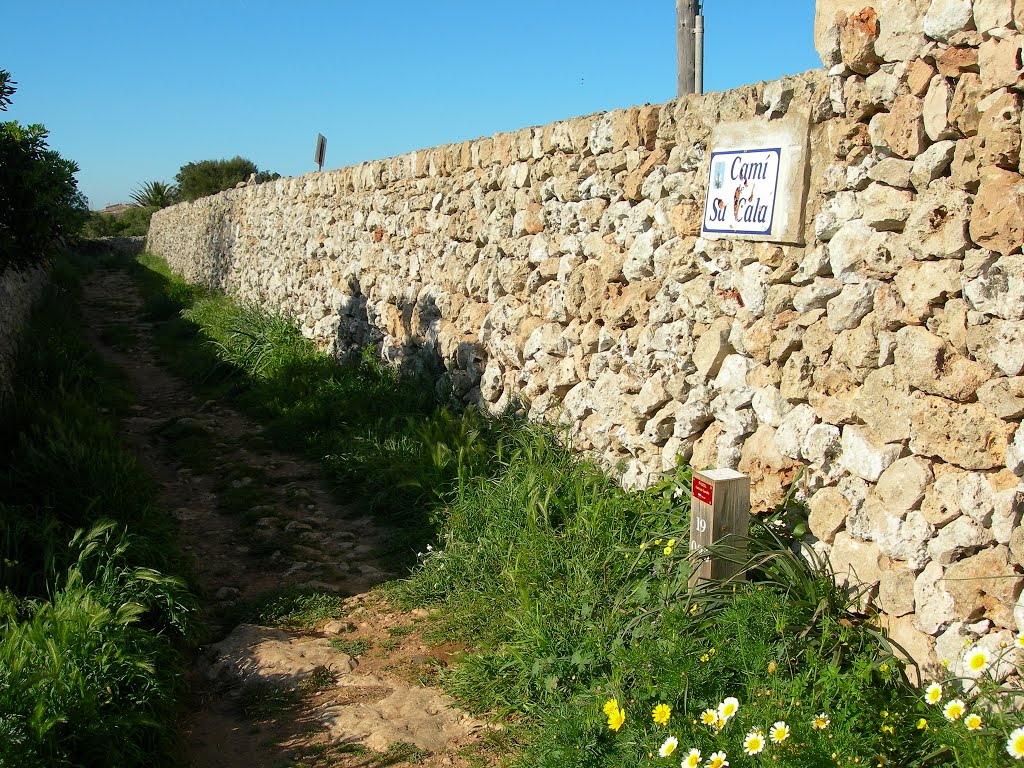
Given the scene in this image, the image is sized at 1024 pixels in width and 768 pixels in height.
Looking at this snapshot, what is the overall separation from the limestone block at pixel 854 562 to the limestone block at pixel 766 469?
400mm

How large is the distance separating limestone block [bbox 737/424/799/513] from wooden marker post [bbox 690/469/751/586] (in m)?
0.34

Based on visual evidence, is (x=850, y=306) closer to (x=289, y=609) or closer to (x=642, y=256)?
(x=642, y=256)

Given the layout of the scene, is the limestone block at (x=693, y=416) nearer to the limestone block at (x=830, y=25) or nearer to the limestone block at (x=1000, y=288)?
the limestone block at (x=1000, y=288)

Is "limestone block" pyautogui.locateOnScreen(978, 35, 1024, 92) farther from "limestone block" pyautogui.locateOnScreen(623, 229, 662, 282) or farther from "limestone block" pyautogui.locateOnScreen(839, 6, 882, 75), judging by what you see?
"limestone block" pyautogui.locateOnScreen(623, 229, 662, 282)

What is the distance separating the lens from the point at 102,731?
10.2 ft

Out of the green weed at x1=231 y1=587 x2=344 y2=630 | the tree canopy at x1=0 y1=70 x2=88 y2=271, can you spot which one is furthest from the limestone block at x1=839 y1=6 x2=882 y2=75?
the tree canopy at x1=0 y1=70 x2=88 y2=271

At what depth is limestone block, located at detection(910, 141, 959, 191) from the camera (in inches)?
120

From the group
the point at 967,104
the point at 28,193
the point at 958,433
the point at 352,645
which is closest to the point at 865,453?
the point at 958,433

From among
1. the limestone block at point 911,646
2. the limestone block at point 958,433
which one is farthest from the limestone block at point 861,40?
the limestone block at point 911,646

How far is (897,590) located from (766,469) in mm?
887

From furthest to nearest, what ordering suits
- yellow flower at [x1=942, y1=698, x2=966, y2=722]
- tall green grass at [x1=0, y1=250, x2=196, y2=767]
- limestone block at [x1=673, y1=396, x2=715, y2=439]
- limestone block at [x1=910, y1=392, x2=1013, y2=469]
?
1. limestone block at [x1=673, y1=396, x2=715, y2=439]
2. tall green grass at [x1=0, y1=250, x2=196, y2=767]
3. limestone block at [x1=910, y1=392, x2=1013, y2=469]
4. yellow flower at [x1=942, y1=698, x2=966, y2=722]

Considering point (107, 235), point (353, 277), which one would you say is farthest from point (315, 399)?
point (107, 235)

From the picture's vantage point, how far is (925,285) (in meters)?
3.10

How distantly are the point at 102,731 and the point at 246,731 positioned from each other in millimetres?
675
